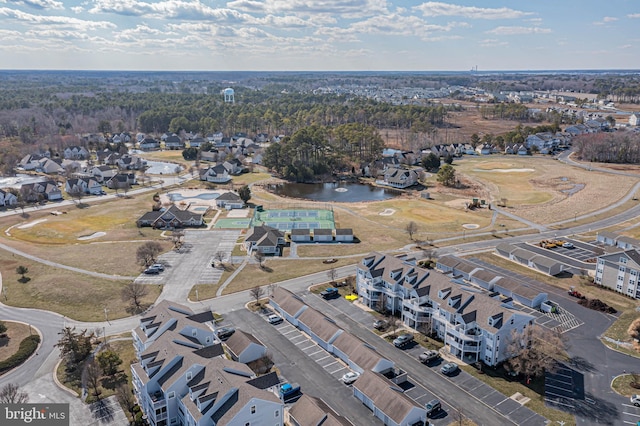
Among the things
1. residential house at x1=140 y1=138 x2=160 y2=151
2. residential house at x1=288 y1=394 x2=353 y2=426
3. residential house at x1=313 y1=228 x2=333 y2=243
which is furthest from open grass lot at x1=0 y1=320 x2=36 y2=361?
residential house at x1=140 y1=138 x2=160 y2=151

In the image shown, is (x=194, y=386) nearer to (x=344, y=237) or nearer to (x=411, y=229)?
(x=344, y=237)

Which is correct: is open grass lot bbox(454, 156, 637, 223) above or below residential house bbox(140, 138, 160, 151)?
below

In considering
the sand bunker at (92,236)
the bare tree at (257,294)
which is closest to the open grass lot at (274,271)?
the bare tree at (257,294)

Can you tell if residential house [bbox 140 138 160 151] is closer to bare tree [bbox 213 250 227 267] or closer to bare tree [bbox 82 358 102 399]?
bare tree [bbox 213 250 227 267]

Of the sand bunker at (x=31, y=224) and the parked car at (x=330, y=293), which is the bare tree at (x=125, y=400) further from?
the sand bunker at (x=31, y=224)

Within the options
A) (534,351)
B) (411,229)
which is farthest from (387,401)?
(411,229)

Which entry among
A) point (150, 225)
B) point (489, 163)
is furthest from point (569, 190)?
point (150, 225)

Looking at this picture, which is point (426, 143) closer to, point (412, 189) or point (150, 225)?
point (412, 189)
